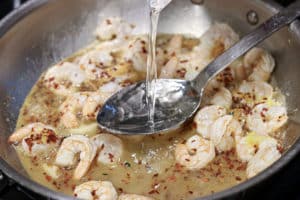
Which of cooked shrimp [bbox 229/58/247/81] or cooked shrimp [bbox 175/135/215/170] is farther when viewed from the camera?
cooked shrimp [bbox 229/58/247/81]

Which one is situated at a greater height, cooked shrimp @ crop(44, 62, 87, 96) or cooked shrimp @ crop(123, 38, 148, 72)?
cooked shrimp @ crop(123, 38, 148, 72)

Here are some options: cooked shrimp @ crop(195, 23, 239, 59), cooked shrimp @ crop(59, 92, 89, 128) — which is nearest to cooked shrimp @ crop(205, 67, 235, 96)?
cooked shrimp @ crop(195, 23, 239, 59)

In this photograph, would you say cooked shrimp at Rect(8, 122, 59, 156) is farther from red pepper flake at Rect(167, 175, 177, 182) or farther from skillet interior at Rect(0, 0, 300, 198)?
red pepper flake at Rect(167, 175, 177, 182)

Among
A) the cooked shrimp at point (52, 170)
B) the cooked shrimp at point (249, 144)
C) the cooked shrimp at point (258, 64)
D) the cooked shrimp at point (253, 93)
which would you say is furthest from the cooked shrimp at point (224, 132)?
the cooked shrimp at point (52, 170)

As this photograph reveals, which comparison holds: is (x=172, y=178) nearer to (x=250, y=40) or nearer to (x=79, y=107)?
(x=79, y=107)

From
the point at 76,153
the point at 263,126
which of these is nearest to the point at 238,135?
the point at 263,126

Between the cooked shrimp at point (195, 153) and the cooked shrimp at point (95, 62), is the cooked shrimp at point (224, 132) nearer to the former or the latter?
the cooked shrimp at point (195, 153)

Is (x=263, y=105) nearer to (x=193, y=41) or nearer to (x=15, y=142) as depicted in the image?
(x=193, y=41)
